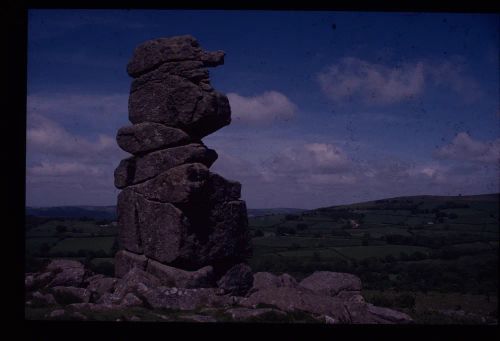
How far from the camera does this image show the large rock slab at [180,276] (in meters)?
18.9

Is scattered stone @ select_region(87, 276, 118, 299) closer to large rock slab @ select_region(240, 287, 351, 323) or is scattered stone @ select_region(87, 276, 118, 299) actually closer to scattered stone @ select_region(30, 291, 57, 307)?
scattered stone @ select_region(30, 291, 57, 307)

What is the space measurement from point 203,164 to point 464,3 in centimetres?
1300

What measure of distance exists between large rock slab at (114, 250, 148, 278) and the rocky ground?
3.01 ft

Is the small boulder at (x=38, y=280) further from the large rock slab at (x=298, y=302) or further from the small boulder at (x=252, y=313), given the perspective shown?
the small boulder at (x=252, y=313)

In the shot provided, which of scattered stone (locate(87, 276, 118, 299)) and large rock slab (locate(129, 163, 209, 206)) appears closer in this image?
scattered stone (locate(87, 276, 118, 299))

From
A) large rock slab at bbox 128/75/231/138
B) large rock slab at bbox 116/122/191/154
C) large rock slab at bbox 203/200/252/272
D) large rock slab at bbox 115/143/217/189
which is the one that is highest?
large rock slab at bbox 128/75/231/138

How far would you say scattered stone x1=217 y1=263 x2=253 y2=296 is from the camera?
20.8 meters

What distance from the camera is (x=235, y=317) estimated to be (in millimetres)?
14398

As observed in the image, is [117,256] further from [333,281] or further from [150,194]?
[333,281]

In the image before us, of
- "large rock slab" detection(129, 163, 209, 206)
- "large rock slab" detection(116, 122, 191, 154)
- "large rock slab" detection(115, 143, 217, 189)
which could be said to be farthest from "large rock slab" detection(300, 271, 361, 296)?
"large rock slab" detection(116, 122, 191, 154)

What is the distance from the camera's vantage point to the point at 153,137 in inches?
818

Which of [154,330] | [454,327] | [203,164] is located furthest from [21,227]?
[454,327]

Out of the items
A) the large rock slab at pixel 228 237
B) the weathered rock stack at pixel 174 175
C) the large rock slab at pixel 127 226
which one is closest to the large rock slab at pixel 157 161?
the weathered rock stack at pixel 174 175

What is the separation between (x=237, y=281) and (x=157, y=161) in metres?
6.78
